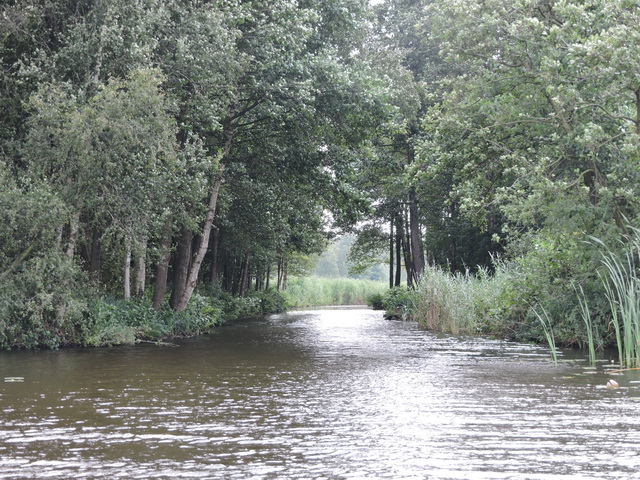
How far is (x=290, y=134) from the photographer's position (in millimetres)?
19344

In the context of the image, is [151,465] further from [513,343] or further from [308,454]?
[513,343]

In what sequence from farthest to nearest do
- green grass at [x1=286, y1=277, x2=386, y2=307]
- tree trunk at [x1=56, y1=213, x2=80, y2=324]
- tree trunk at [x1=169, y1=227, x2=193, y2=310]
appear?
green grass at [x1=286, y1=277, x2=386, y2=307] < tree trunk at [x1=169, y1=227, x2=193, y2=310] < tree trunk at [x1=56, y1=213, x2=80, y2=324]

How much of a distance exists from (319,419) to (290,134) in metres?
14.0

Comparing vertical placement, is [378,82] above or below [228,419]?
above

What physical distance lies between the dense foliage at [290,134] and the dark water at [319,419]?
93.9 inches

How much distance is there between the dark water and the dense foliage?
2.38 meters

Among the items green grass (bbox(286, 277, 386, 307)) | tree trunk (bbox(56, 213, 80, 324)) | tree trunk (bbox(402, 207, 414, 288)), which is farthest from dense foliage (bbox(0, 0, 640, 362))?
green grass (bbox(286, 277, 386, 307))

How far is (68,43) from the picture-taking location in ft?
45.1

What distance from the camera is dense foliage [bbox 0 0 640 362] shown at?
12.0 meters

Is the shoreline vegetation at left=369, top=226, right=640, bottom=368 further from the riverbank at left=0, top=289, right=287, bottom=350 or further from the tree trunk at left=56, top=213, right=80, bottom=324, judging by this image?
the tree trunk at left=56, top=213, right=80, bottom=324

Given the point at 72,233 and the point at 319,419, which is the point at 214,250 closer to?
the point at 72,233

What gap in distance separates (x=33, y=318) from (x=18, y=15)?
6.52m

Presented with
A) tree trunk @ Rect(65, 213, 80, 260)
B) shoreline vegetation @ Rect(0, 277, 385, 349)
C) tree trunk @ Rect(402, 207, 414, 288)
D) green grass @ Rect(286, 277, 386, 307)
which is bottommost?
shoreline vegetation @ Rect(0, 277, 385, 349)

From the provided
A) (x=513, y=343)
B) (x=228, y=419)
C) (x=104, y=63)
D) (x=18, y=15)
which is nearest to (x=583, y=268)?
(x=513, y=343)
